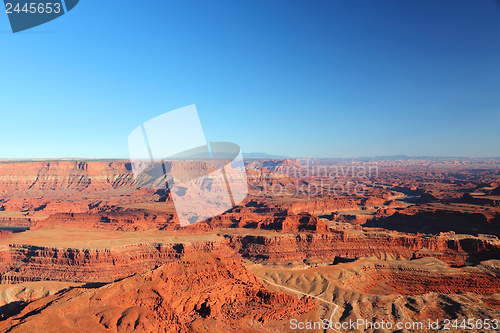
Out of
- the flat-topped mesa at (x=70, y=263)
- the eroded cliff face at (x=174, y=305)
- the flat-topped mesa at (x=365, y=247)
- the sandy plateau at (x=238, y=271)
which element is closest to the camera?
the eroded cliff face at (x=174, y=305)

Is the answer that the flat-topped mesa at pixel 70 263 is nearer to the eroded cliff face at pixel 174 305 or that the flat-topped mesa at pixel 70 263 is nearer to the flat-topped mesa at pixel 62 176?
the eroded cliff face at pixel 174 305

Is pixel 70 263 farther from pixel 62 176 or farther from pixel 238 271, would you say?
pixel 62 176

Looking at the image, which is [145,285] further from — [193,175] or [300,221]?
[193,175]

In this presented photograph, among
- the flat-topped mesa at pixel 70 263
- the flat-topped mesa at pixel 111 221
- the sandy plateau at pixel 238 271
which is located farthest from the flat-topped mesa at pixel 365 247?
the flat-topped mesa at pixel 111 221

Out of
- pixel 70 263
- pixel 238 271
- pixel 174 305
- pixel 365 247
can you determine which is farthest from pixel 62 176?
pixel 174 305

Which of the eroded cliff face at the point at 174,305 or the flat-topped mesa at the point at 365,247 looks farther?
the flat-topped mesa at the point at 365,247

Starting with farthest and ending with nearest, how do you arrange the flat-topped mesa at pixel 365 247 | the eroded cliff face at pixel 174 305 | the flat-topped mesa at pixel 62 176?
the flat-topped mesa at pixel 62 176
the flat-topped mesa at pixel 365 247
the eroded cliff face at pixel 174 305

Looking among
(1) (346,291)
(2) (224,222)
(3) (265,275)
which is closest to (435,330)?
(1) (346,291)

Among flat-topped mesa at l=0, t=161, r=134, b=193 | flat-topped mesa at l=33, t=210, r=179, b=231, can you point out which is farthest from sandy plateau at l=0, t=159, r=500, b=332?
flat-topped mesa at l=0, t=161, r=134, b=193
